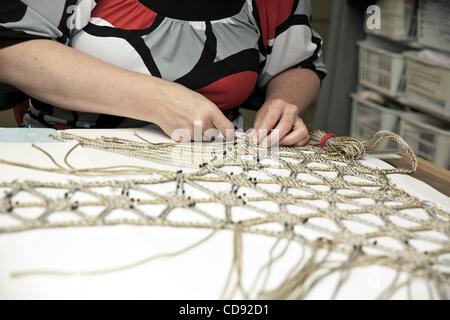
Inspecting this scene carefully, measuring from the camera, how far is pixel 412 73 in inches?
73.8

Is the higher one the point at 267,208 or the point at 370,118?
the point at 267,208

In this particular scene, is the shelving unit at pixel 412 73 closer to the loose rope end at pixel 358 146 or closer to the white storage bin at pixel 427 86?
the white storage bin at pixel 427 86

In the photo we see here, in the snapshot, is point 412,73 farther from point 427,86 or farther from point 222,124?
point 222,124

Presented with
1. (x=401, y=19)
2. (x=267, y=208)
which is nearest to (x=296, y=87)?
(x=267, y=208)

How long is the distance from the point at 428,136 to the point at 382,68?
350mm

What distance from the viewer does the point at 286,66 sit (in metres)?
1.12

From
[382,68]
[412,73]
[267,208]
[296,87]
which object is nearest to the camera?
[267,208]

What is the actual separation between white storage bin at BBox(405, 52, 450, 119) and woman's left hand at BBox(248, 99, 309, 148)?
3.15 ft

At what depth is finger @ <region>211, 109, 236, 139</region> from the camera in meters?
0.82

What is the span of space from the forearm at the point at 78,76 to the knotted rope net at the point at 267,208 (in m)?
0.08

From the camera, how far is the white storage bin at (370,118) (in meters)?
2.03

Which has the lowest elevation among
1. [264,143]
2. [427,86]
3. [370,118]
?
Result: [370,118]

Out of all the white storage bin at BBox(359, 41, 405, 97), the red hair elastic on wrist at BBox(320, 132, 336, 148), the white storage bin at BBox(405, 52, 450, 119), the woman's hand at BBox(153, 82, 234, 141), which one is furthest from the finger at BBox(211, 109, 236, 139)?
the white storage bin at BBox(359, 41, 405, 97)
